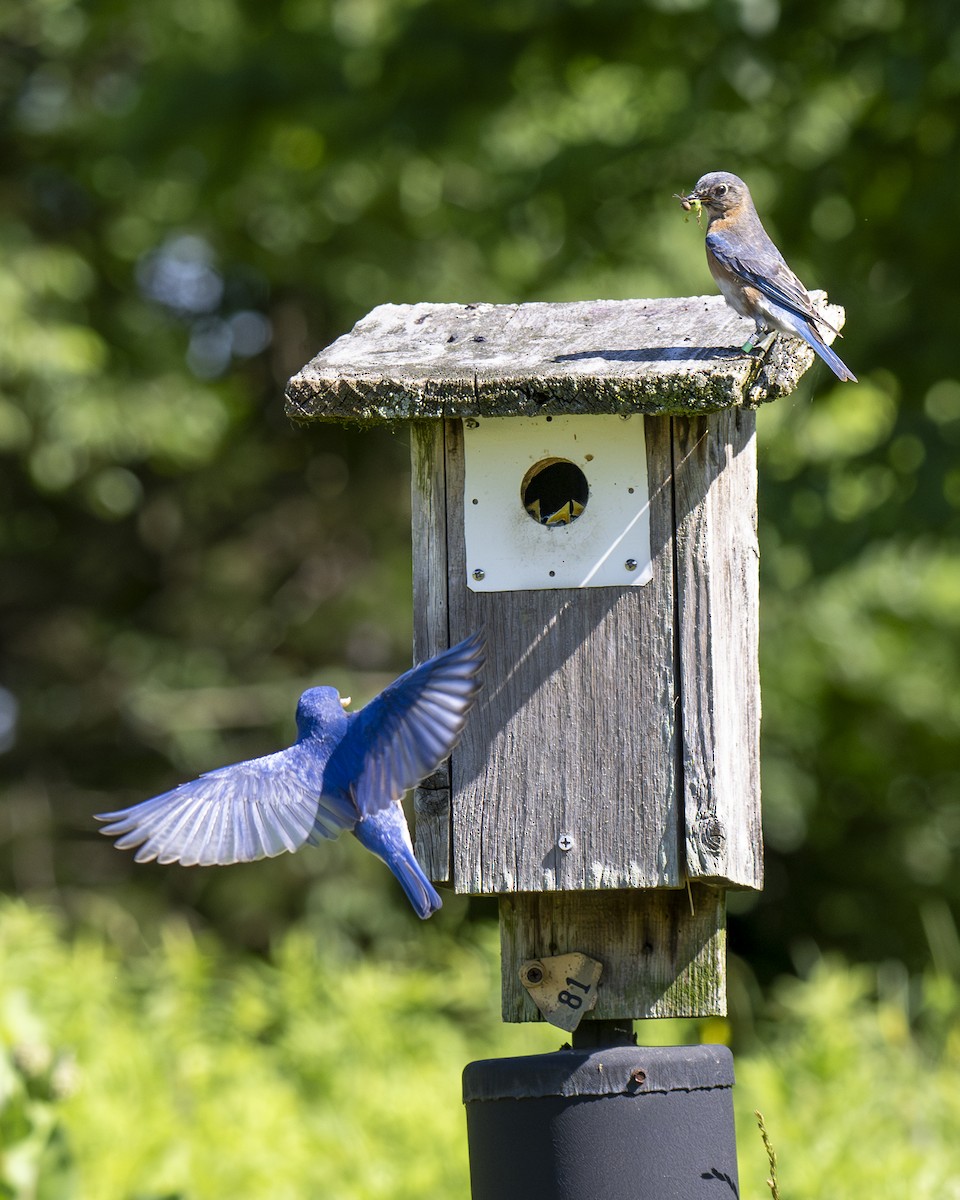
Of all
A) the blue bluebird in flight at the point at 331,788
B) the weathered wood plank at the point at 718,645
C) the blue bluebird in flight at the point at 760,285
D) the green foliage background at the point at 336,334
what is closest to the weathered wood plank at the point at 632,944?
the weathered wood plank at the point at 718,645

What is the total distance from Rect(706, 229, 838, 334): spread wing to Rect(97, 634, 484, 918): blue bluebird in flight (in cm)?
82

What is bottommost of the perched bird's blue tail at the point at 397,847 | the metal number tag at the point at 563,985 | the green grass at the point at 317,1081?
the green grass at the point at 317,1081

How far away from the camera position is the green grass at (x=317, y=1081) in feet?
13.9

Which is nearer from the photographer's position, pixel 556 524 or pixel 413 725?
pixel 413 725

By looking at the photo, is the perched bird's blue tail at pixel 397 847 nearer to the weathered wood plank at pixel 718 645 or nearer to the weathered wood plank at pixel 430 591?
the weathered wood plank at pixel 430 591

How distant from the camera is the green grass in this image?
423 centimetres

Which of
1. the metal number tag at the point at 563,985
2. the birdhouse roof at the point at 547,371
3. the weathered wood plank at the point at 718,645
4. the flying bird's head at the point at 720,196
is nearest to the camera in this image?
the birdhouse roof at the point at 547,371

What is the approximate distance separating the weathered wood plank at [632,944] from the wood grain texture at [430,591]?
0.76 feet

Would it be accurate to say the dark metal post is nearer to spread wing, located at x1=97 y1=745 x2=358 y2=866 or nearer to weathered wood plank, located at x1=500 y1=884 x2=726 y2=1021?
weathered wood plank, located at x1=500 y1=884 x2=726 y2=1021

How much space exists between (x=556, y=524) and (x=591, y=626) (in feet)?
0.66

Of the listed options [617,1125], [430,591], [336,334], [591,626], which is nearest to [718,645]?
[591,626]

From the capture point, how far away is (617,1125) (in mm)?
2781

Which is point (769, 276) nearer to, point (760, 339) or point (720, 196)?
point (760, 339)

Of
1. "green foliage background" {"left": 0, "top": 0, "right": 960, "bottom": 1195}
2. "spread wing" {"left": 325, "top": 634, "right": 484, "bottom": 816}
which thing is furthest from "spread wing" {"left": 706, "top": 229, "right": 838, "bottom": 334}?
"green foliage background" {"left": 0, "top": 0, "right": 960, "bottom": 1195}
